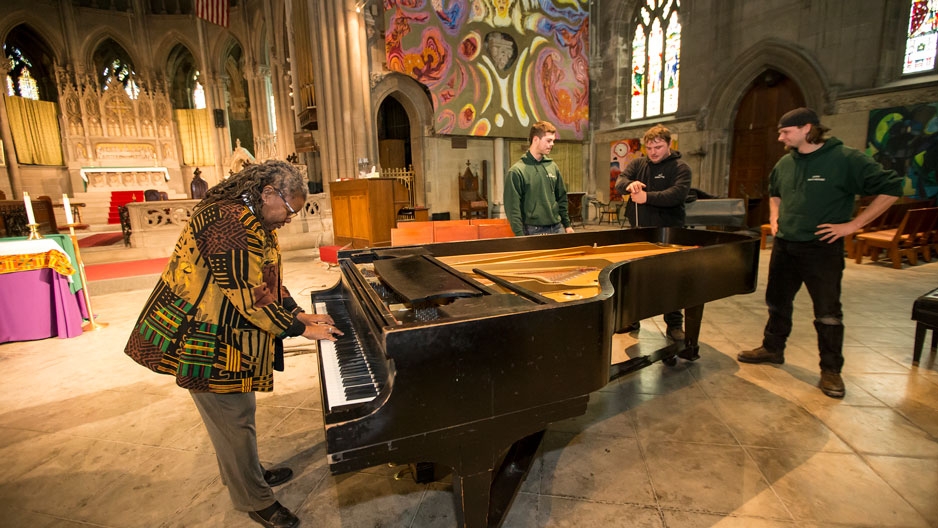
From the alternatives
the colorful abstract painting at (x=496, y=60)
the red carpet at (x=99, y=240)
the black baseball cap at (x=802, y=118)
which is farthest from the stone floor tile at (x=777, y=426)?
the red carpet at (x=99, y=240)

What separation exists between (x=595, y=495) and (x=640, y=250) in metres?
1.71

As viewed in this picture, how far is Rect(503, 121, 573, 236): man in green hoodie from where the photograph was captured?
338 cm

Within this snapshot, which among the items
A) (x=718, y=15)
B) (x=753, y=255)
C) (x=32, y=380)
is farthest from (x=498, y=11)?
(x=32, y=380)

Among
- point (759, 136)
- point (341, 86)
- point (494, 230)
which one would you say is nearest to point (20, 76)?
point (341, 86)

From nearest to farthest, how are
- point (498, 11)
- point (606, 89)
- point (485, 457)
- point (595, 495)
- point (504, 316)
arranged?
point (504, 316) < point (485, 457) < point (595, 495) < point (498, 11) < point (606, 89)

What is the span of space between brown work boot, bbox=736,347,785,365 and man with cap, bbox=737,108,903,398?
1.22 ft

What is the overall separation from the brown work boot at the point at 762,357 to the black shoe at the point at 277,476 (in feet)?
10.2

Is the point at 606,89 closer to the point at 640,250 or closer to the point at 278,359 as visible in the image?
the point at 640,250

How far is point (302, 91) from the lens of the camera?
994 centimetres

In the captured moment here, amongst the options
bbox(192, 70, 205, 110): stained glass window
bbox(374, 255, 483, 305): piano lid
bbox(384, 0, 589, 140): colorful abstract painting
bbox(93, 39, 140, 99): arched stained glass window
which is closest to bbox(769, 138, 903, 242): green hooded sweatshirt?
bbox(374, 255, 483, 305): piano lid

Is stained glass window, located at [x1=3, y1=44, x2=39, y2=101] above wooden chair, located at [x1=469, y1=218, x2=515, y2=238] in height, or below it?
above

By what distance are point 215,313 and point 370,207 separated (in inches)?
197

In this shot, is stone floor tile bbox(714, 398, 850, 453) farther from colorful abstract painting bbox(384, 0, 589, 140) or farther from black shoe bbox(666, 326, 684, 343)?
colorful abstract painting bbox(384, 0, 589, 140)

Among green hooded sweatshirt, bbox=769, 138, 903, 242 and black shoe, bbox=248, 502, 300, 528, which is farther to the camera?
green hooded sweatshirt, bbox=769, 138, 903, 242
